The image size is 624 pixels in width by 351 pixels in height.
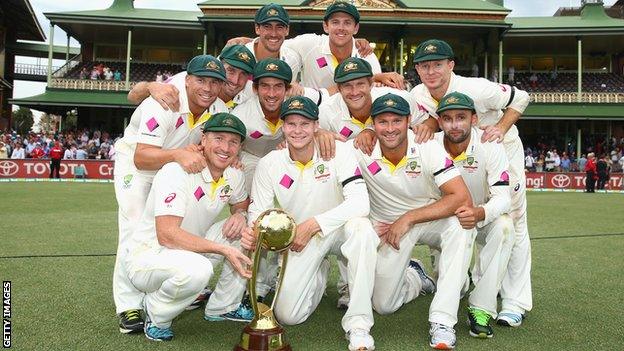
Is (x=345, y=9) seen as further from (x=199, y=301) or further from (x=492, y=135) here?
(x=199, y=301)

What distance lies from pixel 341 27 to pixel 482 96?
62.9 inches

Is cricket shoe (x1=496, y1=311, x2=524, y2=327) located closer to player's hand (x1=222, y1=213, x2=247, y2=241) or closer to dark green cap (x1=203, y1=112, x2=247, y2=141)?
player's hand (x1=222, y1=213, x2=247, y2=241)

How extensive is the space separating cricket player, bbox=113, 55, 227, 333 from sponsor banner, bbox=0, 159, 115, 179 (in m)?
20.9

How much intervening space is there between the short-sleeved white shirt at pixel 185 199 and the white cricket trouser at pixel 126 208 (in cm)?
21

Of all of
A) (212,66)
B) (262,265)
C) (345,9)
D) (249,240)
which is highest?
(345,9)

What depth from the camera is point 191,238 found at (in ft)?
12.5

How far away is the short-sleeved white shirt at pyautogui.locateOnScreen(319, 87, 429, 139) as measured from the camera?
4918mm

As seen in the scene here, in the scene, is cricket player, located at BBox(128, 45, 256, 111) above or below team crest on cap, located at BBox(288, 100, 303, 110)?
above

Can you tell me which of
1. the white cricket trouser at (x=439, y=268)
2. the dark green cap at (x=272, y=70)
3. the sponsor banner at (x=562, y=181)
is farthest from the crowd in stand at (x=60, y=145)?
the white cricket trouser at (x=439, y=268)

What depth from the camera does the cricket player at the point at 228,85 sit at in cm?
435

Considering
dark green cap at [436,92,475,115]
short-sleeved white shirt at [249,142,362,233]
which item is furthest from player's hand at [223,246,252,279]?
dark green cap at [436,92,475,115]

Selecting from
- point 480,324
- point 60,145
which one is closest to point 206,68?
point 480,324

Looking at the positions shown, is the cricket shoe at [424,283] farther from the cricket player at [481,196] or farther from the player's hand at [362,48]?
the player's hand at [362,48]

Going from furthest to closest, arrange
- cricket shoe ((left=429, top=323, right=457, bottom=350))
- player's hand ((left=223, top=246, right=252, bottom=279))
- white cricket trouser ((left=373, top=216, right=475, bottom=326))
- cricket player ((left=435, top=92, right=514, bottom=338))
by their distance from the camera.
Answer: cricket player ((left=435, top=92, right=514, bottom=338)) → white cricket trouser ((left=373, top=216, right=475, bottom=326)) → cricket shoe ((left=429, top=323, right=457, bottom=350)) → player's hand ((left=223, top=246, right=252, bottom=279))
